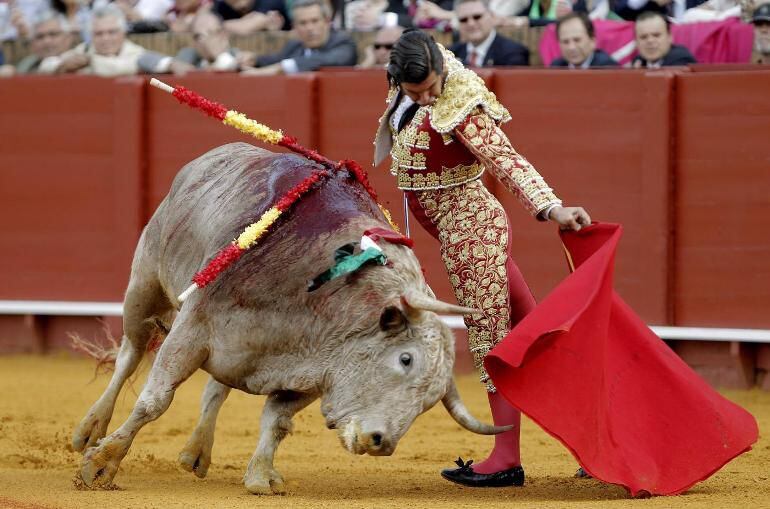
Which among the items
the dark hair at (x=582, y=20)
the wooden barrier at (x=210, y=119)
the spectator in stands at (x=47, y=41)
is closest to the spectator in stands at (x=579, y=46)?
the dark hair at (x=582, y=20)

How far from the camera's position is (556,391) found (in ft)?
14.6

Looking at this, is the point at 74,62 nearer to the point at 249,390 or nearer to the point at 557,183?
the point at 557,183

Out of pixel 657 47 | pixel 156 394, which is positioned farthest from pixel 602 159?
pixel 156 394

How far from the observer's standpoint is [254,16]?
8.83m

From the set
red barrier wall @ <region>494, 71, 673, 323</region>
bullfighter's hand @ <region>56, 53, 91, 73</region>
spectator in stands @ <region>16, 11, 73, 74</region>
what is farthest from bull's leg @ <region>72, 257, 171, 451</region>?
spectator in stands @ <region>16, 11, 73, 74</region>

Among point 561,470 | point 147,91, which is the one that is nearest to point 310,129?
point 147,91

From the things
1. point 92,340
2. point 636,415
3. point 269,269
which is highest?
point 269,269

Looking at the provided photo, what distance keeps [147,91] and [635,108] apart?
8.73 ft

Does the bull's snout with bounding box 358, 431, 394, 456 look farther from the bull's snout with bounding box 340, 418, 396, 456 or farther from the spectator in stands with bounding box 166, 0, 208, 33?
the spectator in stands with bounding box 166, 0, 208, 33

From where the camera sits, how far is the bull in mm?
4215

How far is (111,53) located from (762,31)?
3588 millimetres

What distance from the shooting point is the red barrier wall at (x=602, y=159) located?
7344 millimetres

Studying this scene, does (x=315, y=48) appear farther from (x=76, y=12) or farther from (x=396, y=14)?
(x=76, y=12)

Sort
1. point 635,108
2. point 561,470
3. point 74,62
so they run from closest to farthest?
point 561,470 < point 635,108 < point 74,62
